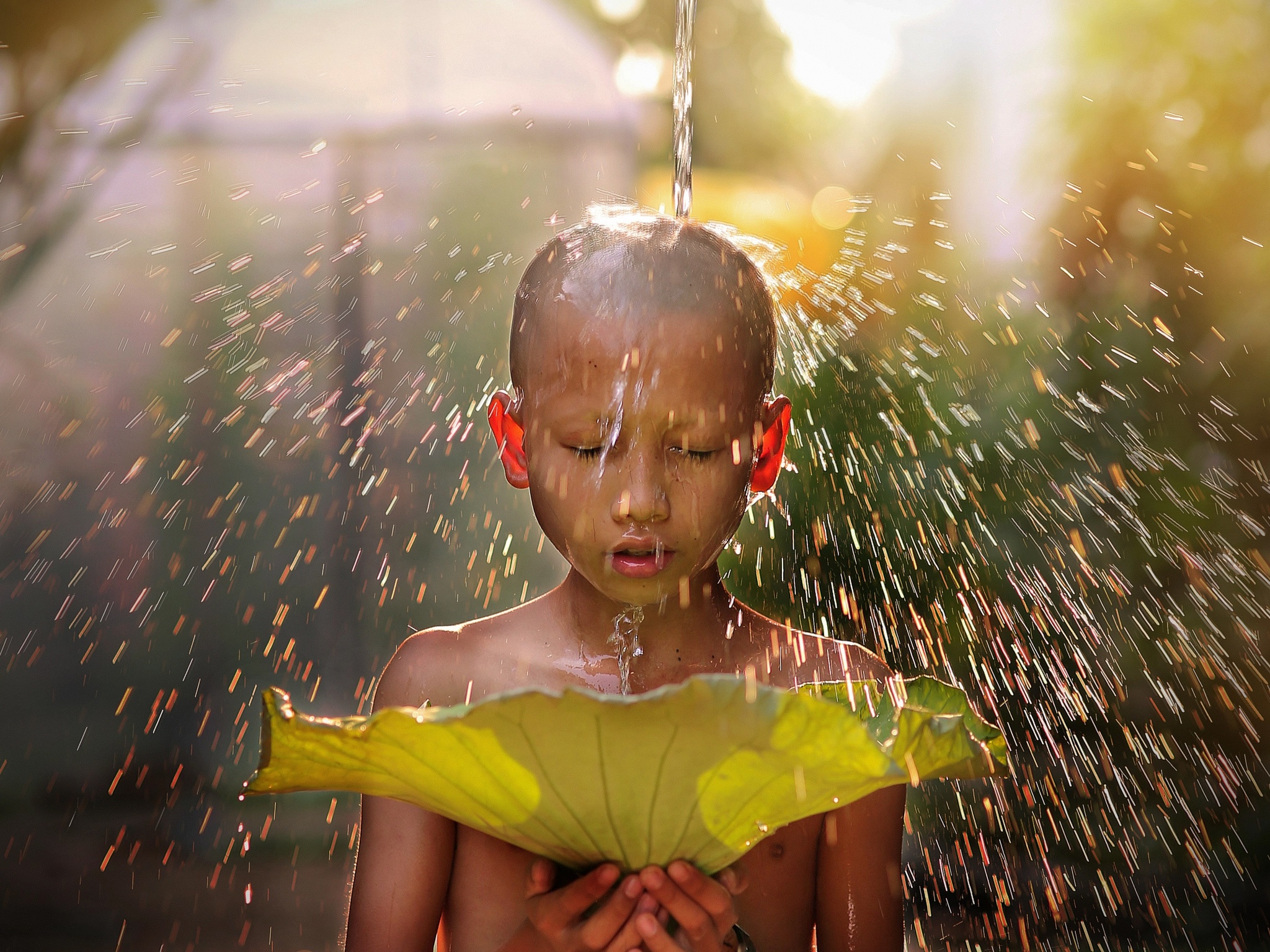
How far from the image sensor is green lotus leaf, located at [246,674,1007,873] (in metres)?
0.96

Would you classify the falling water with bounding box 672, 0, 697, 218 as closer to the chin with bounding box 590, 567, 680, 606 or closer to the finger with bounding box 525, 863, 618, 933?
the chin with bounding box 590, 567, 680, 606

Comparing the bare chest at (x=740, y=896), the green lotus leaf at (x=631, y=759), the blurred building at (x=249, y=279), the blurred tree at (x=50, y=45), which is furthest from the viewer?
the blurred building at (x=249, y=279)

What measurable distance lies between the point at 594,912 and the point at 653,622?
506 millimetres

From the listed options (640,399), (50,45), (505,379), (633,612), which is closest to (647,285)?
(640,399)

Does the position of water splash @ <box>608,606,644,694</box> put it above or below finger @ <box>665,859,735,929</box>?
below

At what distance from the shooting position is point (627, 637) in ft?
5.54

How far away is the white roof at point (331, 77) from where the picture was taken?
586 centimetres

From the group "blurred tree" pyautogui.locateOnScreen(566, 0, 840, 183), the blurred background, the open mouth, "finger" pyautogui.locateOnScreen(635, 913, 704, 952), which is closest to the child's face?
the open mouth

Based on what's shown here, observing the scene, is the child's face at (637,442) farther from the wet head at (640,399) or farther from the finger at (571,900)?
the finger at (571,900)

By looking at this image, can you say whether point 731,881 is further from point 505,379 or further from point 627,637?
point 505,379

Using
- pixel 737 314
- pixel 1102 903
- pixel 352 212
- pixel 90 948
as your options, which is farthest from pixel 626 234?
pixel 352 212

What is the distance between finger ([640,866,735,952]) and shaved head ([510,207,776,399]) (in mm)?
624

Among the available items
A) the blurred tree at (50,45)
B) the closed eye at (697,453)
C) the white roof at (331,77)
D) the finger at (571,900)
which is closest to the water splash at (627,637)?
the closed eye at (697,453)

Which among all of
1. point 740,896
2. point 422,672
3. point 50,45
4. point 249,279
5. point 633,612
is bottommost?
point 249,279
